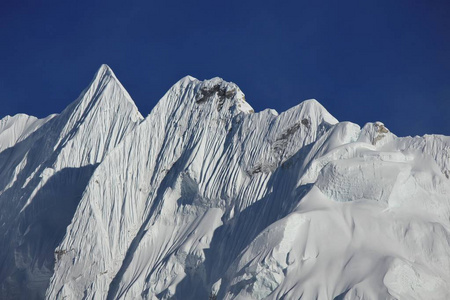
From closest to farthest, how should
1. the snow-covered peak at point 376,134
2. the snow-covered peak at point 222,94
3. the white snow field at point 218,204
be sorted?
1. the white snow field at point 218,204
2. the snow-covered peak at point 376,134
3. the snow-covered peak at point 222,94

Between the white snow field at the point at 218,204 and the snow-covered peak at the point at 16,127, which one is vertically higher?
the snow-covered peak at the point at 16,127

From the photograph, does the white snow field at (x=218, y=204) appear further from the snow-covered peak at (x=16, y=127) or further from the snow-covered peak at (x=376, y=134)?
the snow-covered peak at (x=16, y=127)

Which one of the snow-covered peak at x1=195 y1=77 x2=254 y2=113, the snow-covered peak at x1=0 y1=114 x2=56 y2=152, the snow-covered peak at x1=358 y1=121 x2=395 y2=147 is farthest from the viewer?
the snow-covered peak at x1=0 y1=114 x2=56 y2=152

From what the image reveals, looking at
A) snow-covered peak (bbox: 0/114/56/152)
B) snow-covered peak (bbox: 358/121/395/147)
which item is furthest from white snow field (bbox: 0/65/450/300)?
snow-covered peak (bbox: 0/114/56/152)

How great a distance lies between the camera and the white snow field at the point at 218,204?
5347 centimetres

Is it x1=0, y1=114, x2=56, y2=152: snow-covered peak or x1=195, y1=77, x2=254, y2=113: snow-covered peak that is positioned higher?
x1=0, y1=114, x2=56, y2=152: snow-covered peak

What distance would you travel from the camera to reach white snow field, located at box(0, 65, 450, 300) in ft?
175

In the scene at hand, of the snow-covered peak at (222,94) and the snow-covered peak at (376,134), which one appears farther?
the snow-covered peak at (222,94)

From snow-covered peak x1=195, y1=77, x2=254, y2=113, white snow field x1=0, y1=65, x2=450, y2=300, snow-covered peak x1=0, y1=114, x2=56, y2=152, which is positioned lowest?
white snow field x1=0, y1=65, x2=450, y2=300

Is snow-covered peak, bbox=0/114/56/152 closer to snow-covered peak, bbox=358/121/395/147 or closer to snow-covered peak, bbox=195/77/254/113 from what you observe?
snow-covered peak, bbox=195/77/254/113

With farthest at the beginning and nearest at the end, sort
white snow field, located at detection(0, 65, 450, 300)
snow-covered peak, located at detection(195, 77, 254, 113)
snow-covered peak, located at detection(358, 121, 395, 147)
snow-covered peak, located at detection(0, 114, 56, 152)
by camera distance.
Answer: snow-covered peak, located at detection(0, 114, 56, 152), snow-covered peak, located at detection(195, 77, 254, 113), snow-covered peak, located at detection(358, 121, 395, 147), white snow field, located at detection(0, 65, 450, 300)

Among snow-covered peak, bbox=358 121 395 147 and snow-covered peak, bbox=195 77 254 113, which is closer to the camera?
snow-covered peak, bbox=358 121 395 147

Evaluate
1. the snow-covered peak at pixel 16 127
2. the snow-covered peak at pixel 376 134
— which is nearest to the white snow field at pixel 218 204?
the snow-covered peak at pixel 376 134

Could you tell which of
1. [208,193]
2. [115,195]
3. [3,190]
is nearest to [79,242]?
[115,195]
